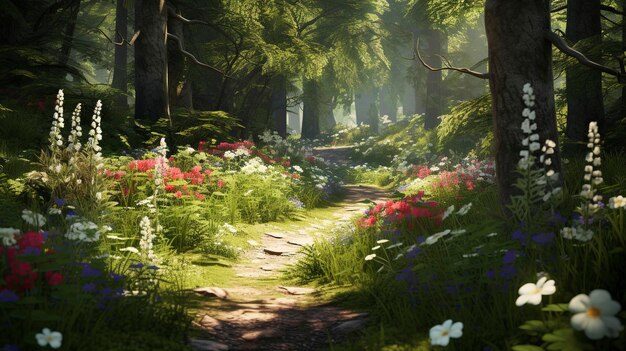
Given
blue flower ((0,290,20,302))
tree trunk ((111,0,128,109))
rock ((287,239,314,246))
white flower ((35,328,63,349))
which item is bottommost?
rock ((287,239,314,246))

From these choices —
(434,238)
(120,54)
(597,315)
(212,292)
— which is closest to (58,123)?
(212,292)

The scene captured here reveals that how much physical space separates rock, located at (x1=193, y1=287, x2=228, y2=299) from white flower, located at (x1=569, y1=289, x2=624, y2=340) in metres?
3.19

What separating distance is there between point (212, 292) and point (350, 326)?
1.56 m

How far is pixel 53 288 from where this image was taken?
2916mm

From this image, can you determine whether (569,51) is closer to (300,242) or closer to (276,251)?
(276,251)

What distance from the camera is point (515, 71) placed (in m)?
4.68

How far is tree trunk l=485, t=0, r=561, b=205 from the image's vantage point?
463 centimetres

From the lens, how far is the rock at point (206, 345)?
3.20 meters

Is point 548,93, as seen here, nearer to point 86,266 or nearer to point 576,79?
point 576,79

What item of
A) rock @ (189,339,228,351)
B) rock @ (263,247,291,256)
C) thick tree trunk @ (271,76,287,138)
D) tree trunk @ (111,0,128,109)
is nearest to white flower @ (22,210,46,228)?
rock @ (189,339,228,351)

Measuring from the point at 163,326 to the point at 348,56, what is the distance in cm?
1747

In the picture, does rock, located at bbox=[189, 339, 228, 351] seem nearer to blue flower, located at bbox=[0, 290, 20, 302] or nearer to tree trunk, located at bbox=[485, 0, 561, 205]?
blue flower, located at bbox=[0, 290, 20, 302]

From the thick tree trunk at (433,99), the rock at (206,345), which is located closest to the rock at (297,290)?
the rock at (206,345)

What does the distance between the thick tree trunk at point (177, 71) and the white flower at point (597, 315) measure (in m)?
10.7
